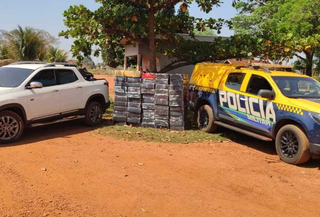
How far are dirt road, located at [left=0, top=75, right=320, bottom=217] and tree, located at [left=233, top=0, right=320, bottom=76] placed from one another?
378 cm

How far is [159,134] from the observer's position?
28.7ft

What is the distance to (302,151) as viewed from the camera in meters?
6.38

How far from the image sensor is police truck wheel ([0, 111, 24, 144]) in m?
7.15

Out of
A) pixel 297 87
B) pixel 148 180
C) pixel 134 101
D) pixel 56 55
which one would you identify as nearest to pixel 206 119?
pixel 134 101

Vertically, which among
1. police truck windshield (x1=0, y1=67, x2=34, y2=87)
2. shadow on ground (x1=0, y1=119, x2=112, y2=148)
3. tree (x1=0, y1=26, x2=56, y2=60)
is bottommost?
shadow on ground (x1=0, y1=119, x2=112, y2=148)

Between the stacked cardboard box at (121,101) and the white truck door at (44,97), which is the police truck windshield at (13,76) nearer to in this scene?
the white truck door at (44,97)

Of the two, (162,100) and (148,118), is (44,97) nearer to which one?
(148,118)

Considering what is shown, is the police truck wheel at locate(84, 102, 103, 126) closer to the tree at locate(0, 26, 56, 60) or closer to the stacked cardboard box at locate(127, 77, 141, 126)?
the stacked cardboard box at locate(127, 77, 141, 126)

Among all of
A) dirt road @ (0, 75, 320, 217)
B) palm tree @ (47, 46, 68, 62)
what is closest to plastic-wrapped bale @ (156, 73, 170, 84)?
dirt road @ (0, 75, 320, 217)

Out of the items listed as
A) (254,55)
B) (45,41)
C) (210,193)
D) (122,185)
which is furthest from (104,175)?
(45,41)

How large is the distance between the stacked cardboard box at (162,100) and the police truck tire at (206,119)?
98 cm

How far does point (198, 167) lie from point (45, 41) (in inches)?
866

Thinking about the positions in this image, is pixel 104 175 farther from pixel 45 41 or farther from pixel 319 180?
pixel 45 41

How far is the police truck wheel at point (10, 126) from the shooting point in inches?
282
